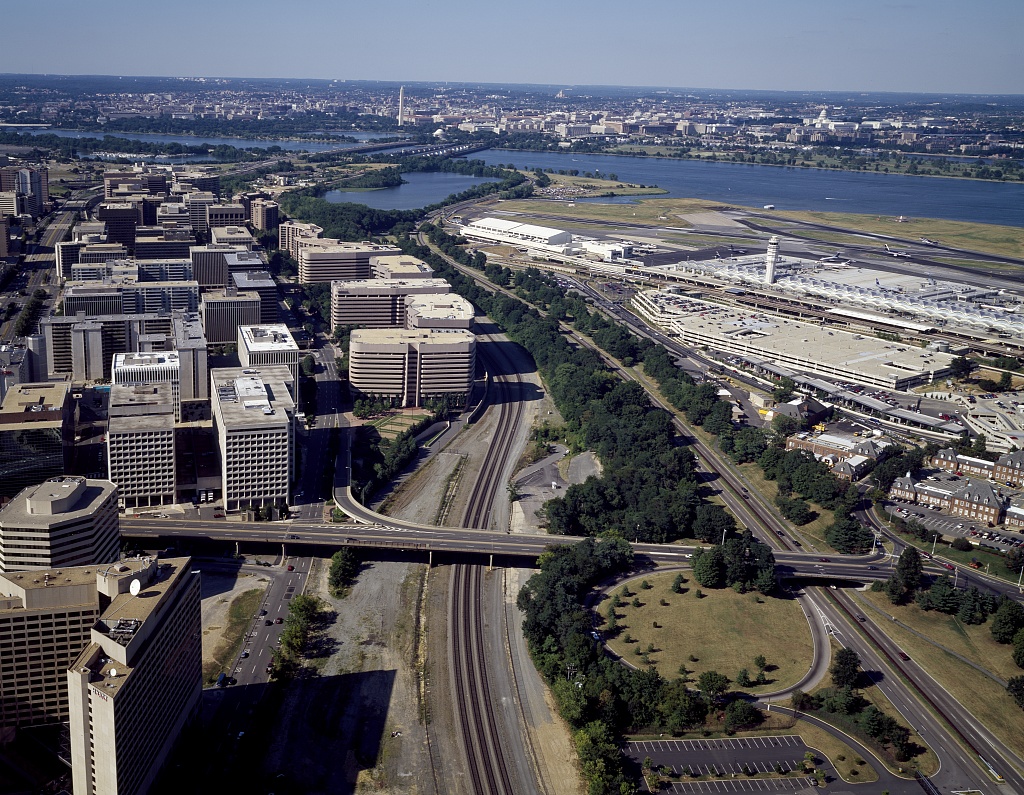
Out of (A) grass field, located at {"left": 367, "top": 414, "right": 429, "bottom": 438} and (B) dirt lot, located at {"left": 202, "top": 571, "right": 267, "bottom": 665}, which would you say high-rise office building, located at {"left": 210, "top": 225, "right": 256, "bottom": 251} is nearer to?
(A) grass field, located at {"left": 367, "top": 414, "right": 429, "bottom": 438}

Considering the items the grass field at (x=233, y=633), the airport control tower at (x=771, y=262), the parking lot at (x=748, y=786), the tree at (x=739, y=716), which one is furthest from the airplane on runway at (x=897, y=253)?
the parking lot at (x=748, y=786)

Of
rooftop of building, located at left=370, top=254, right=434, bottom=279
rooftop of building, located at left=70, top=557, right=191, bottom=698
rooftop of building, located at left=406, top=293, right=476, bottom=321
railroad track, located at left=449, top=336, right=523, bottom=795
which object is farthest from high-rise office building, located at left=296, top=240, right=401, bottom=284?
rooftop of building, located at left=70, top=557, right=191, bottom=698

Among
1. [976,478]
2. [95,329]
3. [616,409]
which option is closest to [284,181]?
[95,329]

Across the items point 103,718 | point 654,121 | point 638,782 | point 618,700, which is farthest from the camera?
point 654,121

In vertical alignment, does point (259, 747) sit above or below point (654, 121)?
below

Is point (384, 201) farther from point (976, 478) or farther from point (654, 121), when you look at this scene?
point (654, 121)

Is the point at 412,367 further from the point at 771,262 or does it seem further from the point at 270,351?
the point at 771,262
